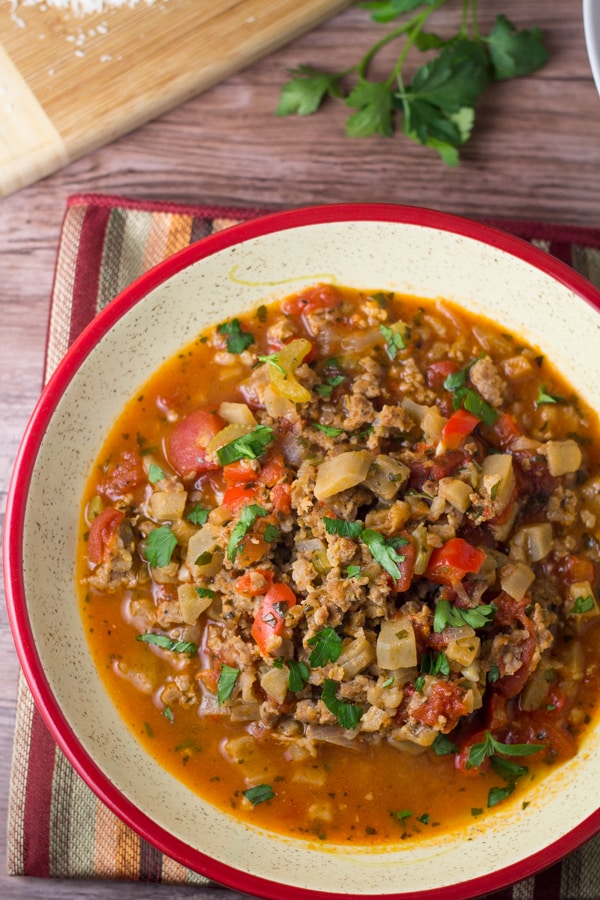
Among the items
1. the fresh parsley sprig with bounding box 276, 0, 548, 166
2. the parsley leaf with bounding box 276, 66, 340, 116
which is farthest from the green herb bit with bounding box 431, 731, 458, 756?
the parsley leaf with bounding box 276, 66, 340, 116

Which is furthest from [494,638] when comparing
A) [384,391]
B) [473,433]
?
[384,391]

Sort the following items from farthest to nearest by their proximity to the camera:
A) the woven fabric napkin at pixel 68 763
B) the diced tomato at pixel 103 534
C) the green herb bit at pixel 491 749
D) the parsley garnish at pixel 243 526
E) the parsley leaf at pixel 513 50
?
the parsley leaf at pixel 513 50 → the woven fabric napkin at pixel 68 763 → the diced tomato at pixel 103 534 → the green herb bit at pixel 491 749 → the parsley garnish at pixel 243 526

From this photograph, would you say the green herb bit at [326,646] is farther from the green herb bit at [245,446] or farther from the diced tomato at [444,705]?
the green herb bit at [245,446]

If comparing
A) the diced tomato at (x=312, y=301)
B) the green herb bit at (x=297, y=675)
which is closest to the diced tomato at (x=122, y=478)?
the diced tomato at (x=312, y=301)

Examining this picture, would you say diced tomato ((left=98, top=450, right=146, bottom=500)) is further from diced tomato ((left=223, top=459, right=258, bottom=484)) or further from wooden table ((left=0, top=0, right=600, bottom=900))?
wooden table ((left=0, top=0, right=600, bottom=900))

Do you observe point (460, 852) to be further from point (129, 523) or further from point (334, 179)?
point (334, 179)

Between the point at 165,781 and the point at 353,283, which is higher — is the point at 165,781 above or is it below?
below
